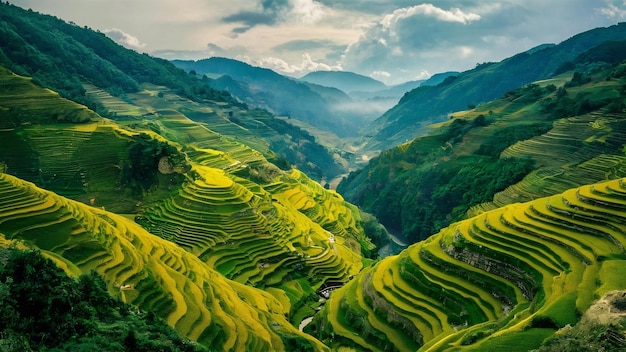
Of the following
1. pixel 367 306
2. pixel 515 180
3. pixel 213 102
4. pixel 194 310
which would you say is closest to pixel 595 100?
pixel 515 180

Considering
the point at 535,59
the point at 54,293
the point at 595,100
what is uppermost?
the point at 535,59

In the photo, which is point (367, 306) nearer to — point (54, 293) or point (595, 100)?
point (54, 293)

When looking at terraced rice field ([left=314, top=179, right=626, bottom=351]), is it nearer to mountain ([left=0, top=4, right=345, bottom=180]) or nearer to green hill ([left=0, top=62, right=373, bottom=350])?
green hill ([left=0, top=62, right=373, bottom=350])

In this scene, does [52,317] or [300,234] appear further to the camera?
[300,234]

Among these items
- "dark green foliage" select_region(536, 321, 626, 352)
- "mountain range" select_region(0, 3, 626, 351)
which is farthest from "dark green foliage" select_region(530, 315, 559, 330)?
"dark green foliage" select_region(536, 321, 626, 352)

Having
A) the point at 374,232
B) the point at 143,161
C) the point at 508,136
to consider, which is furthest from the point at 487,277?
the point at 508,136

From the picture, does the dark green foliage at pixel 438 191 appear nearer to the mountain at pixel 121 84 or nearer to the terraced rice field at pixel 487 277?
the mountain at pixel 121 84

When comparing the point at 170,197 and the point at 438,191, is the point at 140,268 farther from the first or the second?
the point at 438,191

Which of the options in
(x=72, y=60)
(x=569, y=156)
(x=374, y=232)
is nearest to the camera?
(x=569, y=156)

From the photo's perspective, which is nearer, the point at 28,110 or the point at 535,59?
the point at 28,110
